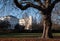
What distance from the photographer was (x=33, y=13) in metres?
19.4

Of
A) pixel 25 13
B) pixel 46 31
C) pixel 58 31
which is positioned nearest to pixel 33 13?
pixel 25 13

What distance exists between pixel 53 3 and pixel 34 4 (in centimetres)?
165

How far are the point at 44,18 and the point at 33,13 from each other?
51.7 inches

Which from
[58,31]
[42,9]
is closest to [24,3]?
[42,9]

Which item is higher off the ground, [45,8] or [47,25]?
[45,8]

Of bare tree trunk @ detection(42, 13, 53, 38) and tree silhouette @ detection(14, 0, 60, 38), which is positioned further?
bare tree trunk @ detection(42, 13, 53, 38)

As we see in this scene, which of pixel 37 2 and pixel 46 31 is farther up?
pixel 37 2

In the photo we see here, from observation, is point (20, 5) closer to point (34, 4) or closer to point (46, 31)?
point (34, 4)

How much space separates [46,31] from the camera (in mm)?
18828

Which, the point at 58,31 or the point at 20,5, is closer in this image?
the point at 20,5

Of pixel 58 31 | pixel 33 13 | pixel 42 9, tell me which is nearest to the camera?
pixel 42 9

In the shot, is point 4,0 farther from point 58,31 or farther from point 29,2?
point 58,31

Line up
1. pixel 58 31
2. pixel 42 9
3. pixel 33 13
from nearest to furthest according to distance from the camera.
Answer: pixel 42 9, pixel 33 13, pixel 58 31

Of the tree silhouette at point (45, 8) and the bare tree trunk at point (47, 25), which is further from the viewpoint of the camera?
the bare tree trunk at point (47, 25)
